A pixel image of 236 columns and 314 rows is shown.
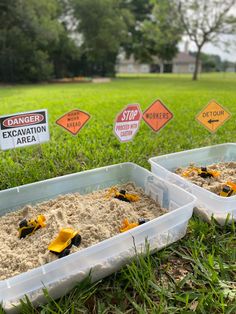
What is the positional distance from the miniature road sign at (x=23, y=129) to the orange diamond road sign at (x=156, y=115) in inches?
17.7

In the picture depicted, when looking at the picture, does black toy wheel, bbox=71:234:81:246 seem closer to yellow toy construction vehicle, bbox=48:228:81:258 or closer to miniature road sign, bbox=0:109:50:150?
yellow toy construction vehicle, bbox=48:228:81:258

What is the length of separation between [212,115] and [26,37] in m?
6.02

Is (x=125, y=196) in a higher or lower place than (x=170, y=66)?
lower

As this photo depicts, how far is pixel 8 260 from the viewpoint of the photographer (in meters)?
0.72

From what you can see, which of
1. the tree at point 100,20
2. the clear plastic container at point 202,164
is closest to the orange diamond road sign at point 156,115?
the clear plastic container at point 202,164

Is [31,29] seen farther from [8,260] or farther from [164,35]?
[8,260]

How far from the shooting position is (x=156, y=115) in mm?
1337

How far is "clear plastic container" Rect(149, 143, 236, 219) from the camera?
0.93 metres

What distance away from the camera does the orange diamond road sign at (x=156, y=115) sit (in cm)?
131

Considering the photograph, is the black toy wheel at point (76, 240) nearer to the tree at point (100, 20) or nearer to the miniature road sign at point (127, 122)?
the miniature road sign at point (127, 122)

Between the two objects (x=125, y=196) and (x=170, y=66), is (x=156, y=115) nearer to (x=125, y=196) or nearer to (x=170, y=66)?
(x=125, y=196)

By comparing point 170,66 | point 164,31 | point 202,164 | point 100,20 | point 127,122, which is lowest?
point 202,164

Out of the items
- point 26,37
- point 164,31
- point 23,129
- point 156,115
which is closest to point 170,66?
point 164,31

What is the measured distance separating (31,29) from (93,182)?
6394mm
